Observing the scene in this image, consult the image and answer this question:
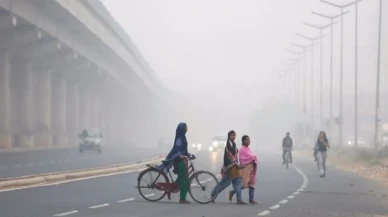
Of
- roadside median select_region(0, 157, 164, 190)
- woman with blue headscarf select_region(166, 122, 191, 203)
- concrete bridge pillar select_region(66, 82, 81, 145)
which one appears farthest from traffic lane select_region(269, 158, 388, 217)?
concrete bridge pillar select_region(66, 82, 81, 145)

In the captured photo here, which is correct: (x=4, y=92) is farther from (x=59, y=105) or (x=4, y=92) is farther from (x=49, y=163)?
(x=49, y=163)

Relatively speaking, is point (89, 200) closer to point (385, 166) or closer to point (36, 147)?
point (385, 166)

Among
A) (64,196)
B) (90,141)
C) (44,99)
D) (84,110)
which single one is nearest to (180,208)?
(64,196)

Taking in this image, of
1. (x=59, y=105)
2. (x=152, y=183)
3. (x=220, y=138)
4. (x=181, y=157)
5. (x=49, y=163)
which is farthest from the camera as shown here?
(x=59, y=105)

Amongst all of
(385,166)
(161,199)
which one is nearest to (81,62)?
(385,166)

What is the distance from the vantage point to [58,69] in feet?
289

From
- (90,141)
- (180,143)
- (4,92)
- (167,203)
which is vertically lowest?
(167,203)

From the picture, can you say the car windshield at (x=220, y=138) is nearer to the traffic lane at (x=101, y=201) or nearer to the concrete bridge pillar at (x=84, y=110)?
the concrete bridge pillar at (x=84, y=110)

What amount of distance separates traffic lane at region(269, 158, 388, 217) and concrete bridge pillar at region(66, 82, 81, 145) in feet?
219

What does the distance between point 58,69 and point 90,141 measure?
20.4 metres

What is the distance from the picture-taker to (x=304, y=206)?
21828mm

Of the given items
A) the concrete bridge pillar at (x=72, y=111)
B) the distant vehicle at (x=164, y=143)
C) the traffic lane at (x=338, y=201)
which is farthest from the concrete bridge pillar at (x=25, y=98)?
the traffic lane at (x=338, y=201)

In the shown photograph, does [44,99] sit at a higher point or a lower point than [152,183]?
higher

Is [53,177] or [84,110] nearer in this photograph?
[53,177]
